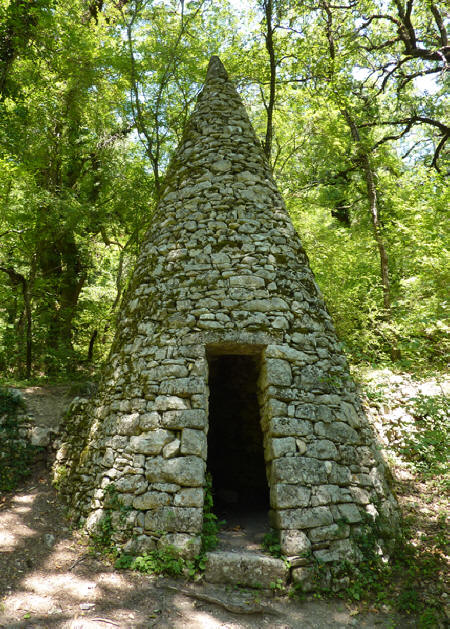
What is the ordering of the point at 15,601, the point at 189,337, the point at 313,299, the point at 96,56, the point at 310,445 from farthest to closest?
the point at 96,56, the point at 313,299, the point at 189,337, the point at 310,445, the point at 15,601

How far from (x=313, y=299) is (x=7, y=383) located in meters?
6.36

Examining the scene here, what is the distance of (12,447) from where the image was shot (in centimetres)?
548

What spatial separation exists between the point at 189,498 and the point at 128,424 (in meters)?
1.05

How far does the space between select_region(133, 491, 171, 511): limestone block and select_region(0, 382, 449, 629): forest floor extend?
0.56 metres

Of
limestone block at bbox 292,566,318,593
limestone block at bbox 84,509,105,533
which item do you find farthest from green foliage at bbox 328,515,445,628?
limestone block at bbox 84,509,105,533

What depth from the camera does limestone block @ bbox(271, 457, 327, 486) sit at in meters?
3.62

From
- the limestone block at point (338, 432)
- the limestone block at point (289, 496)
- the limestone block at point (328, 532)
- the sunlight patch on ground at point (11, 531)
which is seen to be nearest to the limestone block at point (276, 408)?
the limestone block at point (338, 432)

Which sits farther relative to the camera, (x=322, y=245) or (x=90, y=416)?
(x=322, y=245)

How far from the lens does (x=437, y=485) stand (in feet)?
17.6

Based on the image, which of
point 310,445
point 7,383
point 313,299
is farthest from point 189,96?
point 310,445

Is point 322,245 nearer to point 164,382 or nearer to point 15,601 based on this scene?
point 164,382

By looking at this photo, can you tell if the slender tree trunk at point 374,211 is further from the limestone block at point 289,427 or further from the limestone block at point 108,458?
the limestone block at point 108,458

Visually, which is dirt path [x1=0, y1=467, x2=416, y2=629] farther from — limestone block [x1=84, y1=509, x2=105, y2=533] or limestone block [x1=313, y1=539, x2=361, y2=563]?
limestone block [x1=313, y1=539, x2=361, y2=563]

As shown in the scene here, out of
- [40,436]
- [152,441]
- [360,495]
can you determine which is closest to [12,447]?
[40,436]
